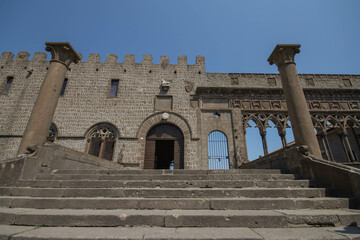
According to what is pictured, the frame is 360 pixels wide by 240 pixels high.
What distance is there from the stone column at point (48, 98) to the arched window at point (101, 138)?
5789 millimetres

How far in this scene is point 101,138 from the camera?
460 inches

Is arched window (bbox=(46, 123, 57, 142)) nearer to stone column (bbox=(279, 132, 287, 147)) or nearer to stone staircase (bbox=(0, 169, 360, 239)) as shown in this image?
stone staircase (bbox=(0, 169, 360, 239))

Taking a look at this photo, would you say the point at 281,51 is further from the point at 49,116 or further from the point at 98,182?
the point at 49,116

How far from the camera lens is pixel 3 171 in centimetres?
460

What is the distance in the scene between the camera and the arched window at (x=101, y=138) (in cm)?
1167

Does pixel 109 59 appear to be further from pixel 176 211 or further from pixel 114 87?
pixel 176 211

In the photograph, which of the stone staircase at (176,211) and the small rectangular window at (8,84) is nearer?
the stone staircase at (176,211)

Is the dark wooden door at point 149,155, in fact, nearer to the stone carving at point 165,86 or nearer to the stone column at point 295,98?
the stone carving at point 165,86

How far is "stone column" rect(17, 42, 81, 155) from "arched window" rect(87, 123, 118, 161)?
5789mm

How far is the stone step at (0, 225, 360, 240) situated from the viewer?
203 cm

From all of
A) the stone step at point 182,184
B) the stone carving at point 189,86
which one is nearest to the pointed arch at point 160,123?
the stone carving at point 189,86

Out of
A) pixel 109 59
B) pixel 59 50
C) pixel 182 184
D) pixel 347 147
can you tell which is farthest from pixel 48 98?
A: pixel 347 147

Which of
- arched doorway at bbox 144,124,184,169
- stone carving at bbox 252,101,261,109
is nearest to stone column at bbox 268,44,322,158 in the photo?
stone carving at bbox 252,101,261,109

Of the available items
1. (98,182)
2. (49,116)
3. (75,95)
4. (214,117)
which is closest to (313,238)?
(98,182)
